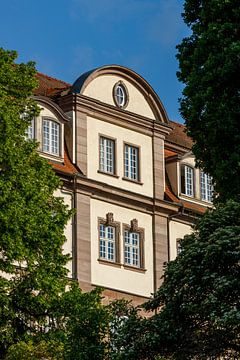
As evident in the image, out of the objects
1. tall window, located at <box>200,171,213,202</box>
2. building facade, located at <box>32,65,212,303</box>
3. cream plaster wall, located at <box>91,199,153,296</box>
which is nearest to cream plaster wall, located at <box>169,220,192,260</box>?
building facade, located at <box>32,65,212,303</box>

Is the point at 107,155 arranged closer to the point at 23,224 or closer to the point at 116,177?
the point at 116,177

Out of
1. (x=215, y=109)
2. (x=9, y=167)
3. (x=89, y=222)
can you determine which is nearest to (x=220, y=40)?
(x=215, y=109)

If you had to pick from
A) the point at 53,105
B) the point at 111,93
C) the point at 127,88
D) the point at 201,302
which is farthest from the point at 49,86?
the point at 201,302

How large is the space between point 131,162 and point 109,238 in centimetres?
410

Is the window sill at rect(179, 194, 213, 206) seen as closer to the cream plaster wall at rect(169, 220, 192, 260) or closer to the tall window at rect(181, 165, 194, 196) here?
the tall window at rect(181, 165, 194, 196)

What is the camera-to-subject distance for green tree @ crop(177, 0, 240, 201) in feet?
128

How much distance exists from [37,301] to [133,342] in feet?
26.5

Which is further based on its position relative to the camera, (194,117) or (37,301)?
(37,301)

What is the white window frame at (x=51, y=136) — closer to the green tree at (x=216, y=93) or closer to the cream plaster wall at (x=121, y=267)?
the cream plaster wall at (x=121, y=267)

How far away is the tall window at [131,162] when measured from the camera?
197ft

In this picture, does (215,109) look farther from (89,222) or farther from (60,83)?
(60,83)

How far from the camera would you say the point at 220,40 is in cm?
3978

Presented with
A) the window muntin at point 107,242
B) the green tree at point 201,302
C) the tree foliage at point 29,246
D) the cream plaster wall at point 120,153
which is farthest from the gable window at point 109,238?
the green tree at point 201,302

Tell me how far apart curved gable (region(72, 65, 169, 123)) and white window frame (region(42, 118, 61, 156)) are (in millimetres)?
2087
